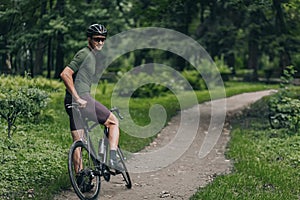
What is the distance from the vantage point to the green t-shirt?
277 inches

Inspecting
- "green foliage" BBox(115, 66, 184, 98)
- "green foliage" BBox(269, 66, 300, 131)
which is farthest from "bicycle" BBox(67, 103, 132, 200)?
"green foliage" BBox(115, 66, 184, 98)

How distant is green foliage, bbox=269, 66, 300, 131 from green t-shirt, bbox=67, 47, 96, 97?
19.2 feet

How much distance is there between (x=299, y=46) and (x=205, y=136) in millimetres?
18281

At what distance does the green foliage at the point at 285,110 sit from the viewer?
473 inches

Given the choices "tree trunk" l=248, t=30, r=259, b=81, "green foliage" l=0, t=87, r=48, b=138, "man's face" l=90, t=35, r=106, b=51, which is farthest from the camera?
"tree trunk" l=248, t=30, r=259, b=81

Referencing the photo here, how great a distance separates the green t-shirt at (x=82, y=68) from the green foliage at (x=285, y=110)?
5.84 metres

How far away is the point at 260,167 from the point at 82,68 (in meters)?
3.78

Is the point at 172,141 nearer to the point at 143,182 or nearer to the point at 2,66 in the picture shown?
the point at 143,182

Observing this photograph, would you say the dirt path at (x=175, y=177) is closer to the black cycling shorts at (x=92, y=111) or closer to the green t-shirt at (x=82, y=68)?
the black cycling shorts at (x=92, y=111)

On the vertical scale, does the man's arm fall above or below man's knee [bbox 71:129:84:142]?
above

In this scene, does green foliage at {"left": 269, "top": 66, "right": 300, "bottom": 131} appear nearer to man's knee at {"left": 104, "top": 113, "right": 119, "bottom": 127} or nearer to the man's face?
man's knee at {"left": 104, "top": 113, "right": 119, "bottom": 127}

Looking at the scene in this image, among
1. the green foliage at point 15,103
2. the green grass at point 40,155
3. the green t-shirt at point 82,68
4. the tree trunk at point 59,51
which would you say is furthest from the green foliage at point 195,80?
the green t-shirt at point 82,68

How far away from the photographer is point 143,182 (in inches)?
331

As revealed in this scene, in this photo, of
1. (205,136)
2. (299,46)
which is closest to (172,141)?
(205,136)
